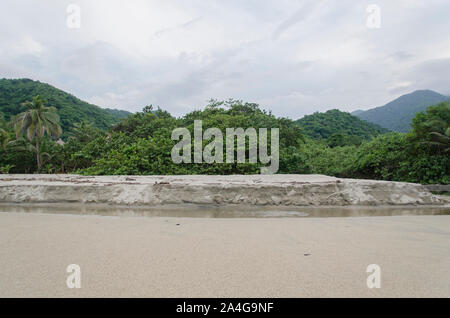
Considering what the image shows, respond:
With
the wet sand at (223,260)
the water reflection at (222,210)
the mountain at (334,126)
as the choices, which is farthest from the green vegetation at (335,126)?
the wet sand at (223,260)

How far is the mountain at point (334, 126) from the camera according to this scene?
29.2 meters

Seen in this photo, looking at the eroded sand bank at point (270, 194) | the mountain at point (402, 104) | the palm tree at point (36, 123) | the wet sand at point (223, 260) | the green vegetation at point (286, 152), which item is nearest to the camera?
the wet sand at point (223, 260)

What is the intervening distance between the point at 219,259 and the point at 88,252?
924 mm

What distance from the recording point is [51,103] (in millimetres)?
35469

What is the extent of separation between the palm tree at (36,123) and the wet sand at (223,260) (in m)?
19.6

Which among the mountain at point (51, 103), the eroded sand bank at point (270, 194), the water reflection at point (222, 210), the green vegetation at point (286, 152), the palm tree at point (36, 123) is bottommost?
the water reflection at point (222, 210)

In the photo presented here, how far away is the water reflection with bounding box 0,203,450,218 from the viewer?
12.9 ft

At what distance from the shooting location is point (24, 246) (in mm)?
2010

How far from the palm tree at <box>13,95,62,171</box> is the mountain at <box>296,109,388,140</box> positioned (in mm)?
22905

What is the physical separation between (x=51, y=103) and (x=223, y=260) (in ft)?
136

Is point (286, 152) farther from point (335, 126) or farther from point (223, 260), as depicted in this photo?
point (335, 126)

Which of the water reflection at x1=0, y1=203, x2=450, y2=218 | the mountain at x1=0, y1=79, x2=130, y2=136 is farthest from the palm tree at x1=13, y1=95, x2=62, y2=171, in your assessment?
the water reflection at x1=0, y1=203, x2=450, y2=218

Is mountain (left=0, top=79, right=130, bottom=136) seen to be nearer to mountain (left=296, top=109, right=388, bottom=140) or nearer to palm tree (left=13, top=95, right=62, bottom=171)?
palm tree (left=13, top=95, right=62, bottom=171)

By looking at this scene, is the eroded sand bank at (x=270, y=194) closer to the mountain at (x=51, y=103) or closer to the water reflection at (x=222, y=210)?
the water reflection at (x=222, y=210)
